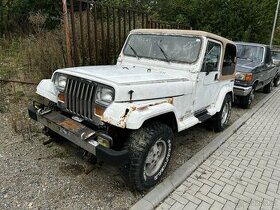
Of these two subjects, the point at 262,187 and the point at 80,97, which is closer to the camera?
the point at 80,97

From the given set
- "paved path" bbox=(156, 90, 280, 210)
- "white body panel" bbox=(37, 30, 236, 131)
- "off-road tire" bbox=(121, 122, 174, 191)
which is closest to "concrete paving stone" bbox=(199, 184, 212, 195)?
"paved path" bbox=(156, 90, 280, 210)

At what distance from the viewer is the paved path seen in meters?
3.30

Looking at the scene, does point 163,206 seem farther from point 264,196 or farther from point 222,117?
point 222,117

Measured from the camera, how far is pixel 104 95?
10.1 feet

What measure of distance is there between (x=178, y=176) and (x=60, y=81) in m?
2.13

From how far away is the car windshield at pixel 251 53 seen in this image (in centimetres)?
872

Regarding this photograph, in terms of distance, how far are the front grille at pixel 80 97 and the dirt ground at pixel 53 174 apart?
773mm

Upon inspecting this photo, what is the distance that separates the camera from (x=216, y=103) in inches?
203

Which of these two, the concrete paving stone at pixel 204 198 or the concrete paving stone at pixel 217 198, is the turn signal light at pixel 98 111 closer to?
the concrete paving stone at pixel 204 198

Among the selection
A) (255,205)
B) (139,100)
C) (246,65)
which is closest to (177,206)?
(255,205)

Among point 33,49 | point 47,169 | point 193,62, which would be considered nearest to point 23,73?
point 33,49

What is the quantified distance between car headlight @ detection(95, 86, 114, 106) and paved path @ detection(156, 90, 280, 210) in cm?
139

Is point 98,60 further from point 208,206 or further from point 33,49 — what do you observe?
point 208,206

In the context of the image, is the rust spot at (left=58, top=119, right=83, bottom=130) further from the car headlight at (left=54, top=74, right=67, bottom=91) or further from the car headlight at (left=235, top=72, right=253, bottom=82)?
the car headlight at (left=235, top=72, right=253, bottom=82)
